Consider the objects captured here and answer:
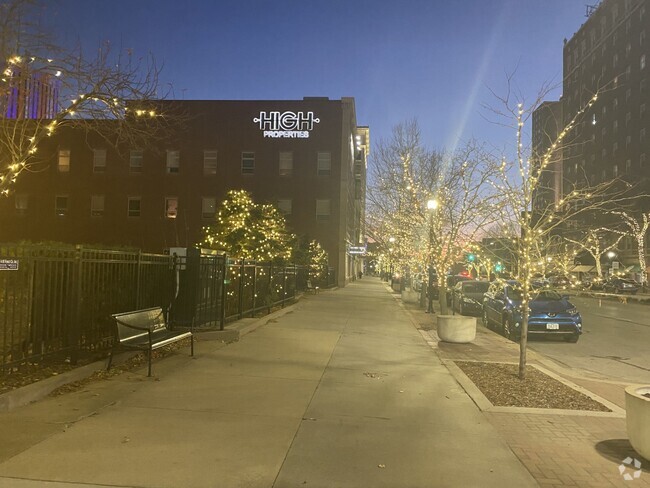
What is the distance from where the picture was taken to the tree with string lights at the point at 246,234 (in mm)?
23031

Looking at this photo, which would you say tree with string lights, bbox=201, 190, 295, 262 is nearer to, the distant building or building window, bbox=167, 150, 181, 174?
the distant building

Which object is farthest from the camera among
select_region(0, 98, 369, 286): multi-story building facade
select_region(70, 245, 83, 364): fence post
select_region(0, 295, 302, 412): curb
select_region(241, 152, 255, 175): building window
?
select_region(241, 152, 255, 175): building window

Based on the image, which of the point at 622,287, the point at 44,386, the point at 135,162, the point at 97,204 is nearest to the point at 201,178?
the point at 135,162

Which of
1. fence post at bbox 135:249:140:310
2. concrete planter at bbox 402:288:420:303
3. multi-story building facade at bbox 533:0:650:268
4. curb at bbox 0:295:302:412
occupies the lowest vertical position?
concrete planter at bbox 402:288:420:303

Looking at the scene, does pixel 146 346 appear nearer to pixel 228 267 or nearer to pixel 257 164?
pixel 228 267

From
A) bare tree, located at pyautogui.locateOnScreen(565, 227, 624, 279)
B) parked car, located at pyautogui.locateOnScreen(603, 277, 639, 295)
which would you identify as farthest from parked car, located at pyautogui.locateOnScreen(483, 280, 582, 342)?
parked car, located at pyautogui.locateOnScreen(603, 277, 639, 295)

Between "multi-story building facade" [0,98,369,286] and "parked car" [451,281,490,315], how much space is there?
2459cm

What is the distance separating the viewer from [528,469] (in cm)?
488

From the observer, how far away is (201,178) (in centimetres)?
4747

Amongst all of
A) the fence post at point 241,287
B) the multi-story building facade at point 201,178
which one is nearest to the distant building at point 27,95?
the fence post at point 241,287

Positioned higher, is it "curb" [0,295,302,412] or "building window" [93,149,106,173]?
"building window" [93,149,106,173]

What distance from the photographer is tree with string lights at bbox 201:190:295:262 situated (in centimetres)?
2303

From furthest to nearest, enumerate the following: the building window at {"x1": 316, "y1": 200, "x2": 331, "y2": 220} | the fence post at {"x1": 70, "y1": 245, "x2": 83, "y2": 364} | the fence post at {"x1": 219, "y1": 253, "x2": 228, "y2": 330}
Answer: the building window at {"x1": 316, "y1": 200, "x2": 331, "y2": 220}
the fence post at {"x1": 219, "y1": 253, "x2": 228, "y2": 330}
the fence post at {"x1": 70, "y1": 245, "x2": 83, "y2": 364}

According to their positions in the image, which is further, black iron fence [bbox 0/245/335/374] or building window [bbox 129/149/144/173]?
building window [bbox 129/149/144/173]
